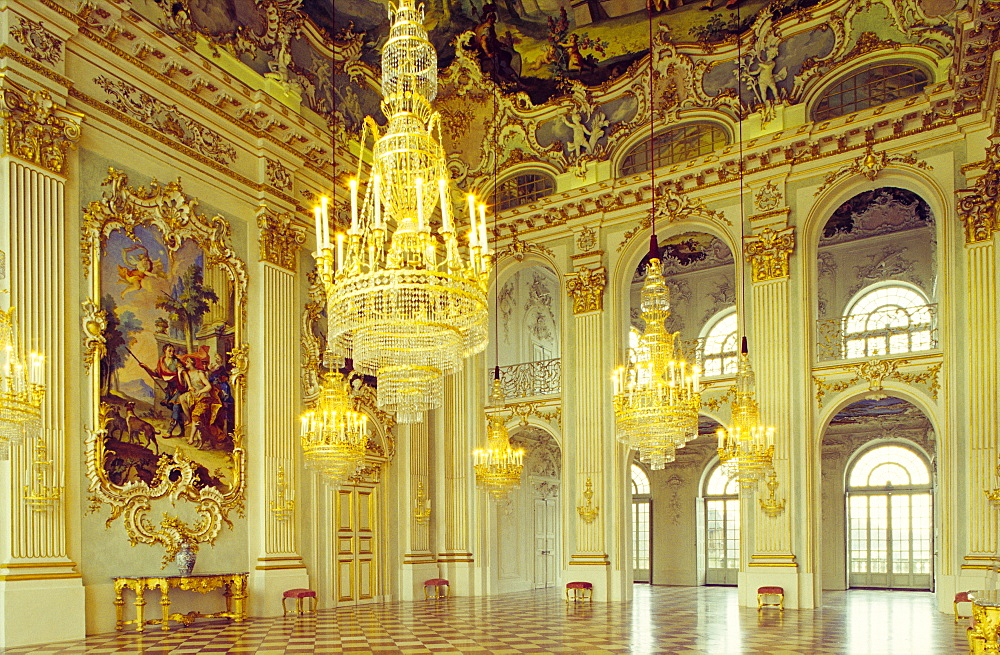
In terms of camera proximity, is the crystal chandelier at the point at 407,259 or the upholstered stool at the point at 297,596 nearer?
the crystal chandelier at the point at 407,259

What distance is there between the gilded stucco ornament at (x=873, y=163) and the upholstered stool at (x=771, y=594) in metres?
6.53

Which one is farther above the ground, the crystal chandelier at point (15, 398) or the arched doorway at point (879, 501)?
the crystal chandelier at point (15, 398)

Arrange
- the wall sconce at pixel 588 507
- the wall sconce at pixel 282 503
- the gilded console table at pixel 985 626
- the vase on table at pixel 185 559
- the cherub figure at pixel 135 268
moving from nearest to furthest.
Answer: the gilded console table at pixel 985 626 < the vase on table at pixel 185 559 < the cherub figure at pixel 135 268 < the wall sconce at pixel 282 503 < the wall sconce at pixel 588 507

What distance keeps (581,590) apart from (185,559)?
6971mm

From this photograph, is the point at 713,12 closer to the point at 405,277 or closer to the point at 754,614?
the point at 754,614

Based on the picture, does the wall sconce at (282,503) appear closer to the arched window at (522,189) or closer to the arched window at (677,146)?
the arched window at (522,189)

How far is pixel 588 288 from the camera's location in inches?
648

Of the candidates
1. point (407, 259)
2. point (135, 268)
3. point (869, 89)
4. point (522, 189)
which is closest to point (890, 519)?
point (869, 89)

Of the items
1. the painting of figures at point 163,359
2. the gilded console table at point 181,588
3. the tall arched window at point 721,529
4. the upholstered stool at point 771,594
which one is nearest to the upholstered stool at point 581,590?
the upholstered stool at point 771,594

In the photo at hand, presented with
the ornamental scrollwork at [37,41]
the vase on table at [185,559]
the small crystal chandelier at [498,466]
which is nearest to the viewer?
the ornamental scrollwork at [37,41]

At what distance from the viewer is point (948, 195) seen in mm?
13484

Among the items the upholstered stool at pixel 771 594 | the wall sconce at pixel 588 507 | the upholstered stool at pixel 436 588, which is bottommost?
the upholstered stool at pixel 436 588

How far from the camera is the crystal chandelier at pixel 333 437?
12203 mm

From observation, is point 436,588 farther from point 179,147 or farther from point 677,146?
point 677,146
